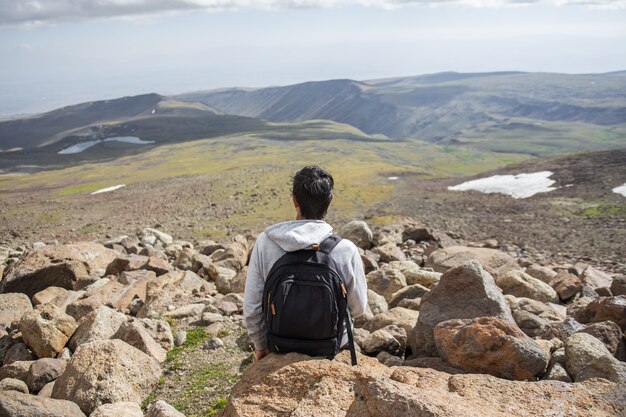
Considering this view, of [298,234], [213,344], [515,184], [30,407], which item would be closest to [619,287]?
[213,344]

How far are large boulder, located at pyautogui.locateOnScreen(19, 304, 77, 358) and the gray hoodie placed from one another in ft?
25.6

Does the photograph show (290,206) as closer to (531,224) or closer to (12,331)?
(531,224)

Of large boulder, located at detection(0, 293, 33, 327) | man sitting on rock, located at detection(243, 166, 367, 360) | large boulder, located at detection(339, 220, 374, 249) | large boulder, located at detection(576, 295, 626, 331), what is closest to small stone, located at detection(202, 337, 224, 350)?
man sitting on rock, located at detection(243, 166, 367, 360)

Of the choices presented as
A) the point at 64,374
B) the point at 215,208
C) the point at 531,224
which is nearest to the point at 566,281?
the point at 64,374

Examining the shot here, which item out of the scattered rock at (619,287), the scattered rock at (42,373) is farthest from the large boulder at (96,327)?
the scattered rock at (619,287)

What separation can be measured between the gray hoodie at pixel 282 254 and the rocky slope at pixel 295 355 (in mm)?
733

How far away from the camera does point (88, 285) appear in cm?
2000

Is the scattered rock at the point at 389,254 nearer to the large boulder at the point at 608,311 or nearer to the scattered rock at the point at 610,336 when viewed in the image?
the large boulder at the point at 608,311

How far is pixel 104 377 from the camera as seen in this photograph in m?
10.0

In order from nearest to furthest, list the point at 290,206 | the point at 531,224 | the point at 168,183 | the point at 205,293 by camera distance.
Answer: the point at 205,293, the point at 531,224, the point at 290,206, the point at 168,183

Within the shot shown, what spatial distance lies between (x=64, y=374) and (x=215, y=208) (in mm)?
46722

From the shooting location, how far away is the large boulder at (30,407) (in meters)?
7.96

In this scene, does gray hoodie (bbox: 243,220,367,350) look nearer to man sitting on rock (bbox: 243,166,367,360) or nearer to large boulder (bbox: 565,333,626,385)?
man sitting on rock (bbox: 243,166,367,360)

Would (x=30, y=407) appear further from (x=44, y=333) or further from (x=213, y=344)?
(x=213, y=344)
